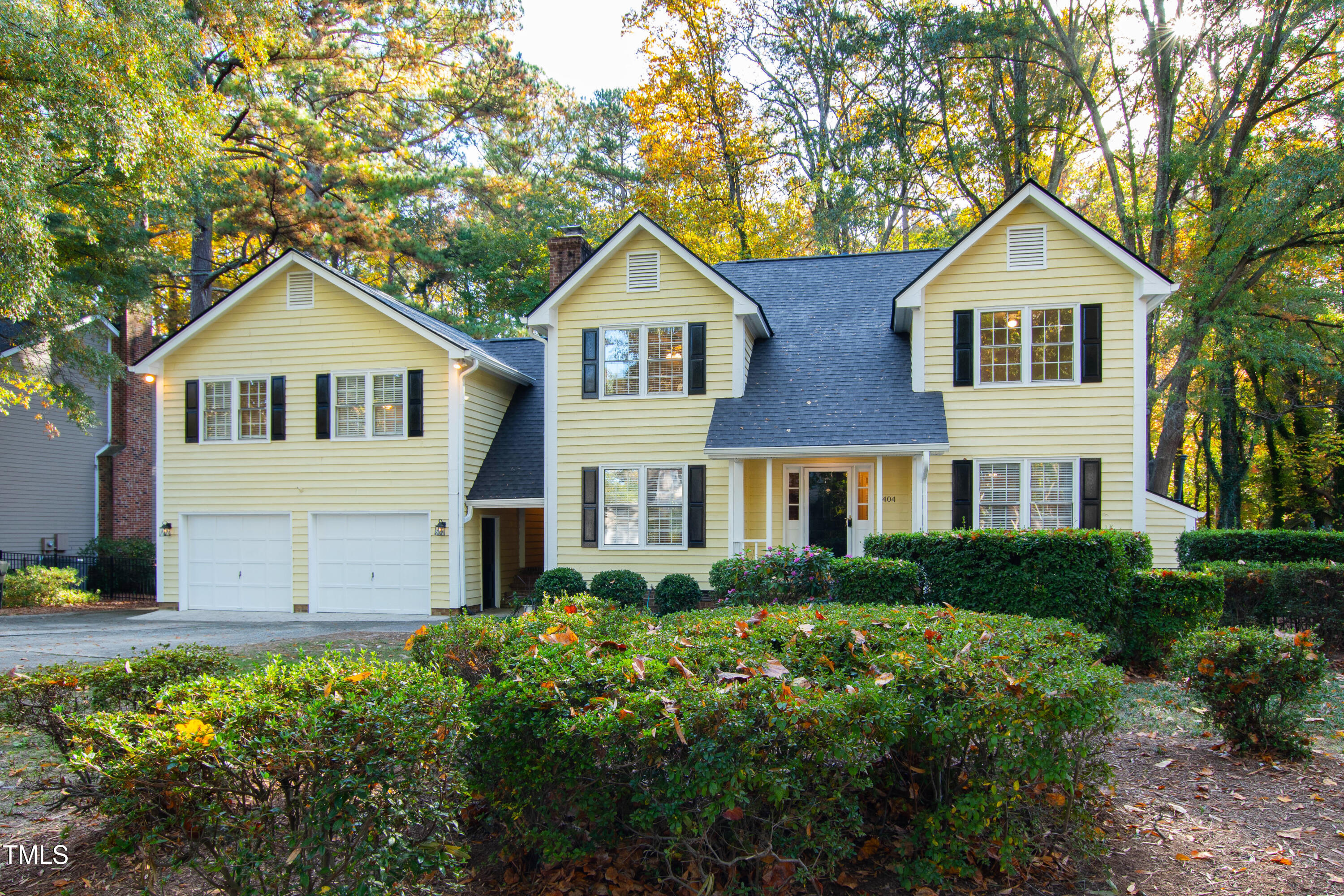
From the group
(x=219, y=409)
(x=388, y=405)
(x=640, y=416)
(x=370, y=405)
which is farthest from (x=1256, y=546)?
(x=219, y=409)

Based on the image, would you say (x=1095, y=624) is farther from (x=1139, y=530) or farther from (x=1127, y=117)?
(x=1127, y=117)

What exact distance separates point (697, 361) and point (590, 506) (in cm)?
325

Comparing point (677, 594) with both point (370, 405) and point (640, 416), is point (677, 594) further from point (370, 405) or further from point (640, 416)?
point (370, 405)

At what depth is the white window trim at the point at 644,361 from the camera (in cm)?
1330

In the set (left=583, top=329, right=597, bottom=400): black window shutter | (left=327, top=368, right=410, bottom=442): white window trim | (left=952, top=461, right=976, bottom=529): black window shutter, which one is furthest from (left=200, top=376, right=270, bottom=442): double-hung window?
(left=952, top=461, right=976, bottom=529): black window shutter

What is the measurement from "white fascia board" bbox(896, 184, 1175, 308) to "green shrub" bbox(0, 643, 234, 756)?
37.2 ft

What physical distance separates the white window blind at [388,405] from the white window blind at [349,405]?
0.94 feet

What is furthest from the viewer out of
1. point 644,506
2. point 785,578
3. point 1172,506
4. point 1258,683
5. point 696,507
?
point 644,506

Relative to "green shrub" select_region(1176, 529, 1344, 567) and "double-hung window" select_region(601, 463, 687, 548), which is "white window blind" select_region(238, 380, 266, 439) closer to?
"double-hung window" select_region(601, 463, 687, 548)

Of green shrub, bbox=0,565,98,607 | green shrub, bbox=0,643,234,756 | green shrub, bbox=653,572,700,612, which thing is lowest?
green shrub, bbox=0,565,98,607

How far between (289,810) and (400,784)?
17.7 inches

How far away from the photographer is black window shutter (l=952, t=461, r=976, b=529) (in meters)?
12.1

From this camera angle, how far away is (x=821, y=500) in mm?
13117

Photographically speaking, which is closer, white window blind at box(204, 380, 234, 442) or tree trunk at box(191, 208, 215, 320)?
white window blind at box(204, 380, 234, 442)
